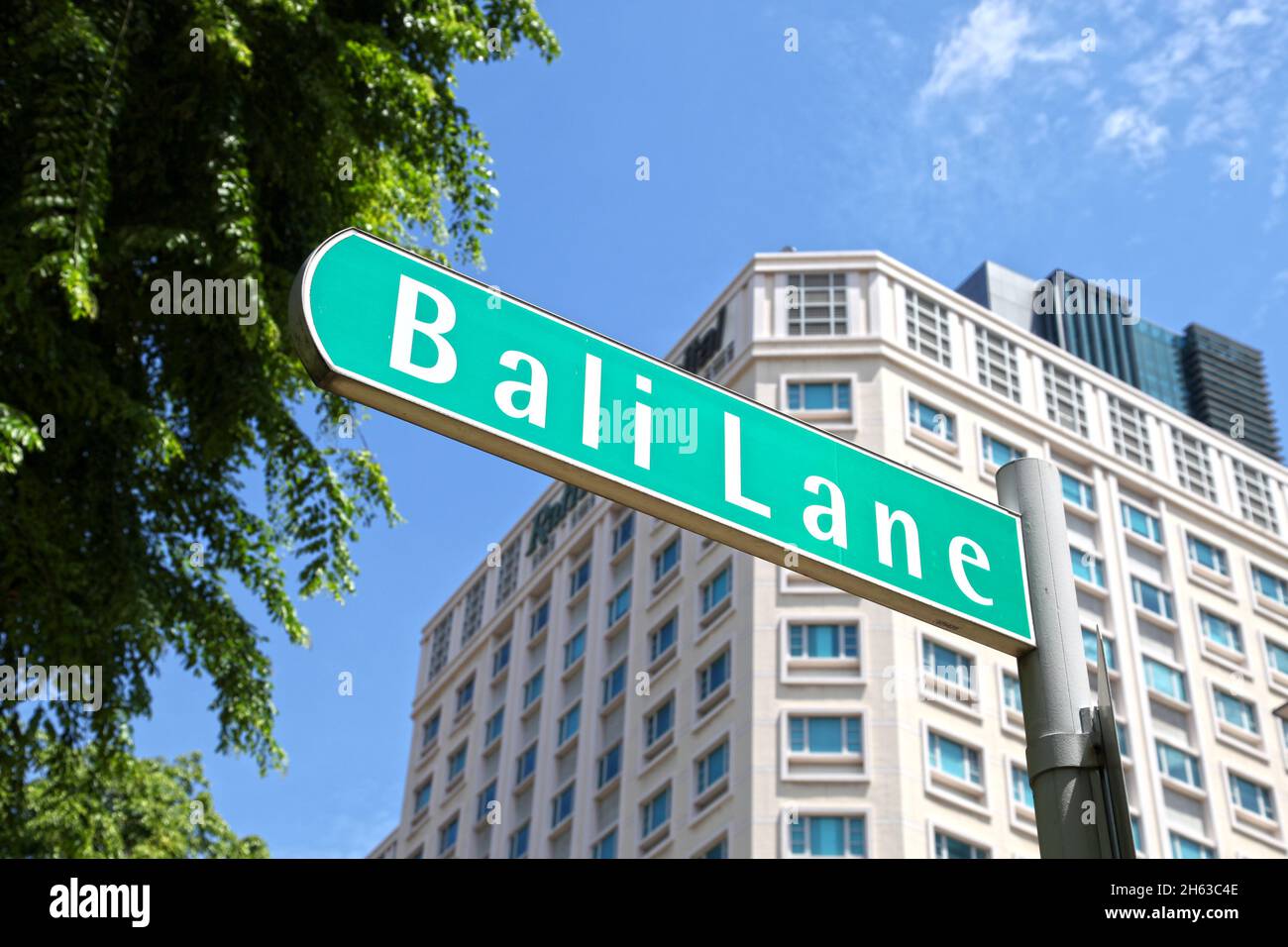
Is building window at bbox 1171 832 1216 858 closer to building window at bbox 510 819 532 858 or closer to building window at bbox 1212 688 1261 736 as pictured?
building window at bbox 1212 688 1261 736

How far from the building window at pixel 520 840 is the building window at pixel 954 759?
44.5 feet

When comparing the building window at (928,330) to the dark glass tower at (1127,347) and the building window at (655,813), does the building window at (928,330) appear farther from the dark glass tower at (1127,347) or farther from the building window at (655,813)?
the dark glass tower at (1127,347)

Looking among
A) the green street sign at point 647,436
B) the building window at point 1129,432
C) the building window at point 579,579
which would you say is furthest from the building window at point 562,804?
the green street sign at point 647,436

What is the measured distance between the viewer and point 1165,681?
4334 centimetres

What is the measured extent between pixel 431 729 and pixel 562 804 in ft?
43.9

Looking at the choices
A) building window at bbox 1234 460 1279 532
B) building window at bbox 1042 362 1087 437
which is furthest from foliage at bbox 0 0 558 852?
building window at bbox 1234 460 1279 532

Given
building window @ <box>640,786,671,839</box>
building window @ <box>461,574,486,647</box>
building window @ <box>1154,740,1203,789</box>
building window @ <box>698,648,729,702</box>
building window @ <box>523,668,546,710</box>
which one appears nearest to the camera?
building window @ <box>640,786,671,839</box>

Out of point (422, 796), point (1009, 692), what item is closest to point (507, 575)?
point (422, 796)

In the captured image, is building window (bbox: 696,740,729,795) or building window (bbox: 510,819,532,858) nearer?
building window (bbox: 696,740,729,795)

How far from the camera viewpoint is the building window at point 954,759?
3594cm

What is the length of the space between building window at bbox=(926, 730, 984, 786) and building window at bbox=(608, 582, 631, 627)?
11.4 meters

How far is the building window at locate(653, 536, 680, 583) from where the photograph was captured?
4322 centimetres
